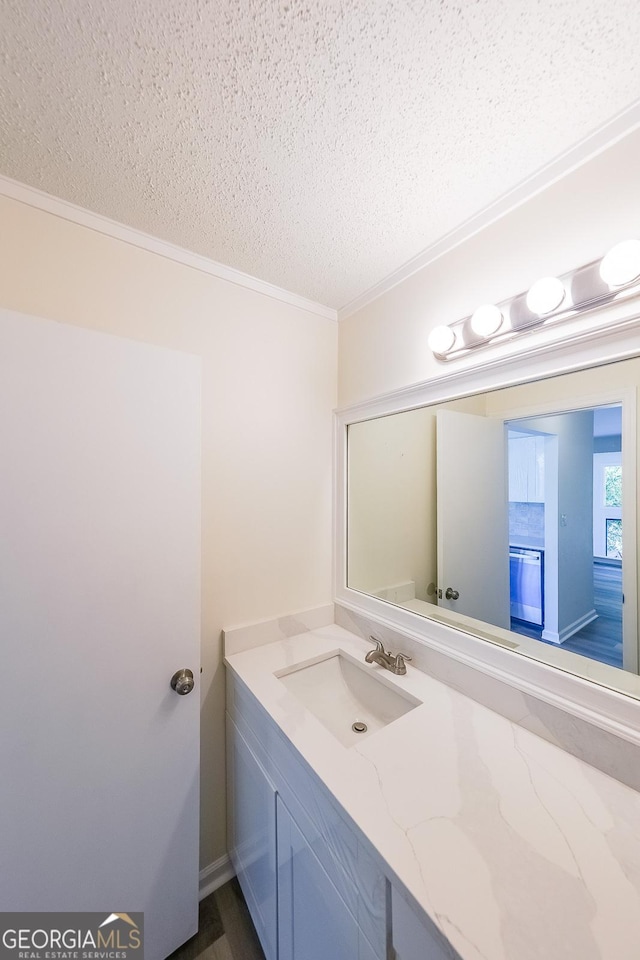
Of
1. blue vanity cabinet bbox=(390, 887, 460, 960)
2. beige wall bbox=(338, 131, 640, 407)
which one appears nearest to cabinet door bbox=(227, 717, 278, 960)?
blue vanity cabinet bbox=(390, 887, 460, 960)

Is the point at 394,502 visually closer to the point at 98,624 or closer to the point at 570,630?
the point at 570,630

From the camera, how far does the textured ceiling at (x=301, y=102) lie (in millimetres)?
656

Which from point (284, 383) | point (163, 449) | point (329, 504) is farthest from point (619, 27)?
point (329, 504)

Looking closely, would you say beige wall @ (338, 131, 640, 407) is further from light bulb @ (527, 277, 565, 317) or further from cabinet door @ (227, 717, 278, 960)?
cabinet door @ (227, 717, 278, 960)

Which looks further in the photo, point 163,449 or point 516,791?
point 163,449

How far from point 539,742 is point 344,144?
5.45ft

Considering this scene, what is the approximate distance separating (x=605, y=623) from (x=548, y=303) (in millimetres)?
862

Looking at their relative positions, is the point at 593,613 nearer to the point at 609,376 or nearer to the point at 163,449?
the point at 609,376

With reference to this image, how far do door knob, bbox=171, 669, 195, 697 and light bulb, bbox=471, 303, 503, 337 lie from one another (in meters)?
1.42

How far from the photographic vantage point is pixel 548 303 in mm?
920

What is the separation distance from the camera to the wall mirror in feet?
2.89

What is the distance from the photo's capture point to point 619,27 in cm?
66

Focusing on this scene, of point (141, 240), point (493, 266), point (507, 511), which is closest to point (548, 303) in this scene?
point (493, 266)

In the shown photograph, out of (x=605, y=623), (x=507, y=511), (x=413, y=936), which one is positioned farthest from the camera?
(x=507, y=511)
